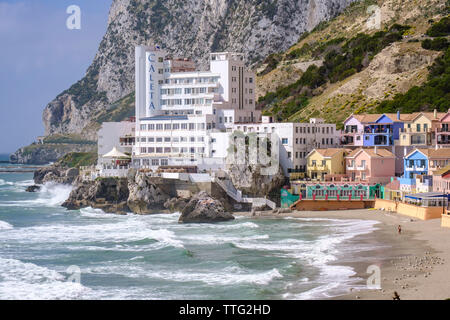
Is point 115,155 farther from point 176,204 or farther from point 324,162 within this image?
point 324,162

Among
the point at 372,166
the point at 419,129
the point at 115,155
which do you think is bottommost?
the point at 372,166

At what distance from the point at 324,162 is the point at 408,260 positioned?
35659mm

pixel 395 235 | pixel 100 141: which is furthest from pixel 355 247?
pixel 100 141

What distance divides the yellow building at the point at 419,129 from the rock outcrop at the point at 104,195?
31.9m

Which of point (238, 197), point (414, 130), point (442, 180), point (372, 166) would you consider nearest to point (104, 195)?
point (238, 197)

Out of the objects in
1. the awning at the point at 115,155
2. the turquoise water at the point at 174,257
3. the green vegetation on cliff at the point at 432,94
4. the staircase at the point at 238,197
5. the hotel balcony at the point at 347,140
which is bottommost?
the turquoise water at the point at 174,257

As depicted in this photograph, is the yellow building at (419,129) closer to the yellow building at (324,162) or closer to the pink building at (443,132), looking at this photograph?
the pink building at (443,132)

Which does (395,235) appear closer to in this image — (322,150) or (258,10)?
(322,150)

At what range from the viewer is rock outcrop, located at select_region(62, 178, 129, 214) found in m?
85.2

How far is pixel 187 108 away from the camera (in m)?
97.9

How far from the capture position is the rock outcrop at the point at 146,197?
81.4 meters

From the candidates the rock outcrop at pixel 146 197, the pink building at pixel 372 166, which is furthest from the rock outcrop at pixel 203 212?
the pink building at pixel 372 166

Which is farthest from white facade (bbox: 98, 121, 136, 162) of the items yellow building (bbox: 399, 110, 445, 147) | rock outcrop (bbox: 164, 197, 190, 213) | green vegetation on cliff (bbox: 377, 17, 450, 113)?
yellow building (bbox: 399, 110, 445, 147)

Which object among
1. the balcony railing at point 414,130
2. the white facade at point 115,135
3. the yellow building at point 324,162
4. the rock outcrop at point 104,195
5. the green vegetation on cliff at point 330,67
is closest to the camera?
the yellow building at point 324,162
